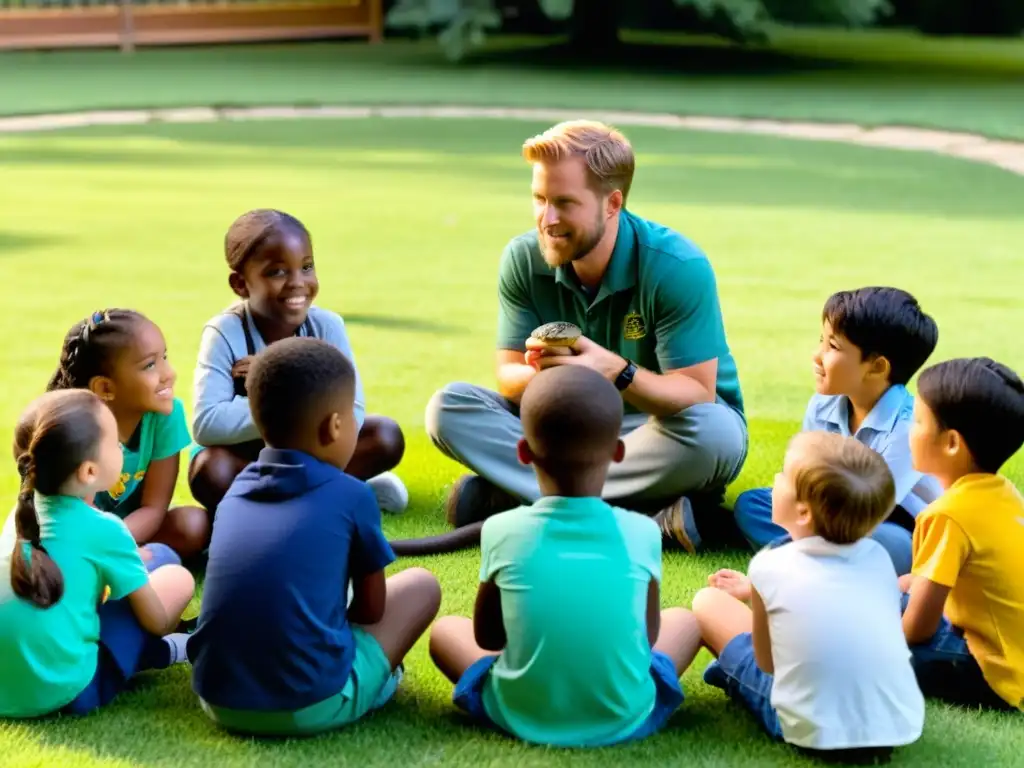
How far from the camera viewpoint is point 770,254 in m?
9.43

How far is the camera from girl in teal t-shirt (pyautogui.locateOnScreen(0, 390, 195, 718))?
322cm

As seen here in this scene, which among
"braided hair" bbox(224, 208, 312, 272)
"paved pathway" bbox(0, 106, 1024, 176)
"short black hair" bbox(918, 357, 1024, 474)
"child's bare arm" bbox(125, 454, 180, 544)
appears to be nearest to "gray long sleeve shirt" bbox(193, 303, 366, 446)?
"braided hair" bbox(224, 208, 312, 272)

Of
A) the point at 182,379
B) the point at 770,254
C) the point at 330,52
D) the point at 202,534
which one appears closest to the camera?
the point at 202,534

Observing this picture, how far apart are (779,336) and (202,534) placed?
370cm

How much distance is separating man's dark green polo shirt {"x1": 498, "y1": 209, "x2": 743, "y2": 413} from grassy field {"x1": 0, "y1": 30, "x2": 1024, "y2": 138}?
10803mm

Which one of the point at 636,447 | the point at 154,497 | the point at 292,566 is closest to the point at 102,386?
the point at 154,497

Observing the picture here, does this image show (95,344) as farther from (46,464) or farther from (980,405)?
(980,405)

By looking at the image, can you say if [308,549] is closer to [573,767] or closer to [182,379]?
[573,767]

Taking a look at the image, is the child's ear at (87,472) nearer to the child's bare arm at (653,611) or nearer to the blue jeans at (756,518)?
the child's bare arm at (653,611)

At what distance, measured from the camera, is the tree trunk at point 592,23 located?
23.6 m

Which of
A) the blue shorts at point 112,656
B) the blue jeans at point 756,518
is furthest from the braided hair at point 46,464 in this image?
the blue jeans at point 756,518

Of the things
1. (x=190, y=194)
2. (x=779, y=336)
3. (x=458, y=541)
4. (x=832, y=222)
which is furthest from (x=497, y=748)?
(x=190, y=194)

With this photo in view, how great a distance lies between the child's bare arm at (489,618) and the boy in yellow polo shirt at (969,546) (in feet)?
2.93

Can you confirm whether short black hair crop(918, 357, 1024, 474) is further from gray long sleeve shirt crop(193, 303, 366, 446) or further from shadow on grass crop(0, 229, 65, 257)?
shadow on grass crop(0, 229, 65, 257)
